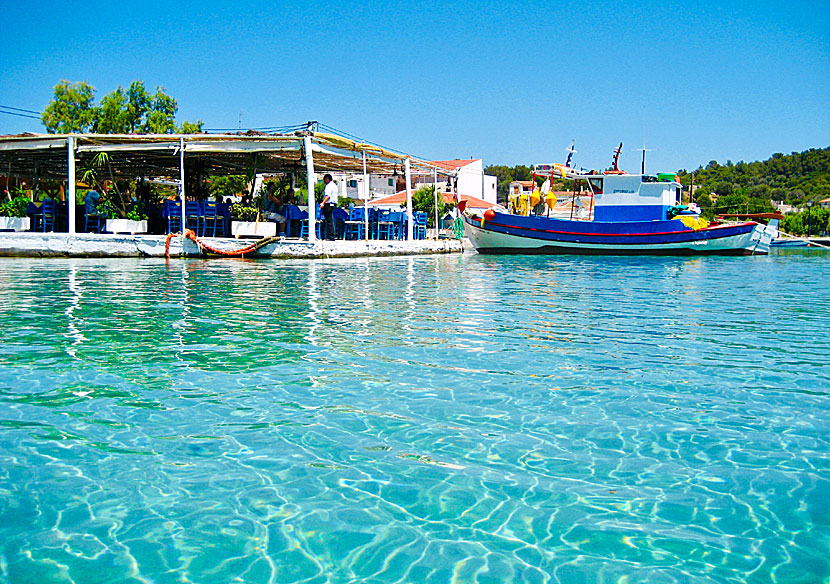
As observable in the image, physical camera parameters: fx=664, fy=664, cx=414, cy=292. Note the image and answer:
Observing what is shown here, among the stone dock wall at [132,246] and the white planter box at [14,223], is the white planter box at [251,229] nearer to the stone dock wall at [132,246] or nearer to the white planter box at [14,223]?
the stone dock wall at [132,246]

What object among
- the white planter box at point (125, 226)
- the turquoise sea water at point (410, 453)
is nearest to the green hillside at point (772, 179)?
the white planter box at point (125, 226)

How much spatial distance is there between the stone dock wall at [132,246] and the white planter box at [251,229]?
0.30 m

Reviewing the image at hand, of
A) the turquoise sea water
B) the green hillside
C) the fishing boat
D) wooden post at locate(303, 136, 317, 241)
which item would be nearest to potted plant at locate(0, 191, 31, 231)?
wooden post at locate(303, 136, 317, 241)

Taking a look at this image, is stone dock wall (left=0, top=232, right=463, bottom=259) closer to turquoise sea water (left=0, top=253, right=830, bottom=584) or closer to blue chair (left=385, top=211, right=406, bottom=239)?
blue chair (left=385, top=211, right=406, bottom=239)

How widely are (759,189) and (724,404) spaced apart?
111 meters

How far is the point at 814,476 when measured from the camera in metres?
3.27

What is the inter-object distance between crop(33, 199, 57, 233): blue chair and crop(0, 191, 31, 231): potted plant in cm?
35

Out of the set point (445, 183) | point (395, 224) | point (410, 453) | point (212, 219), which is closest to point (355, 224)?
point (395, 224)

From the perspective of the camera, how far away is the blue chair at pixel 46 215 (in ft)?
58.2

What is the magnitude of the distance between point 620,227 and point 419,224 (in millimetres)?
8085

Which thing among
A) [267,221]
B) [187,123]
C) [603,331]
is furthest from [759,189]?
[603,331]

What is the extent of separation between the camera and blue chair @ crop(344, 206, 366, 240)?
21378mm

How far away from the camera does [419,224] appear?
1081 inches

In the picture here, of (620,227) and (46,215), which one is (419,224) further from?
(46,215)
